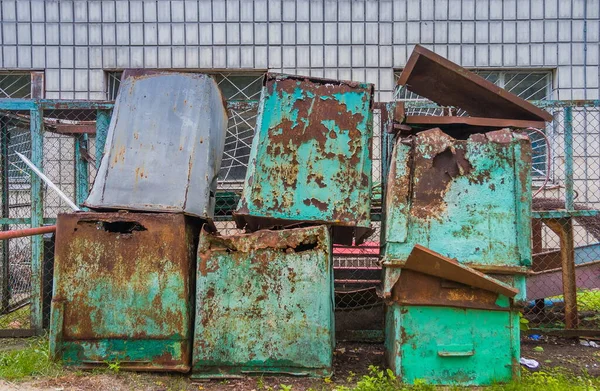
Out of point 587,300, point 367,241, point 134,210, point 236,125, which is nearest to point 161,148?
point 134,210

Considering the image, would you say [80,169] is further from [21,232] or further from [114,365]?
[114,365]

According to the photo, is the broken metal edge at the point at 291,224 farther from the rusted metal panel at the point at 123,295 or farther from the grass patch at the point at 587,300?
the grass patch at the point at 587,300

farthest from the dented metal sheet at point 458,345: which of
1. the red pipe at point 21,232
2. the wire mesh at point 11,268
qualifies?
the wire mesh at point 11,268

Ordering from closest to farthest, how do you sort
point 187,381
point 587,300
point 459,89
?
1. point 187,381
2. point 459,89
3. point 587,300

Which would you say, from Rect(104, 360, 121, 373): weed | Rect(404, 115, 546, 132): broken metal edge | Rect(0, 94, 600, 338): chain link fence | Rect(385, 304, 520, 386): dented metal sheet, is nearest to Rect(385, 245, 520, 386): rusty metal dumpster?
Rect(385, 304, 520, 386): dented metal sheet

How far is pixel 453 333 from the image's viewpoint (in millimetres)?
2816

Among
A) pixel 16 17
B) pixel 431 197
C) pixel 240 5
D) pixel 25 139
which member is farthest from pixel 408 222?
pixel 16 17

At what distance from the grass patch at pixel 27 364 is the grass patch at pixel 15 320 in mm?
828

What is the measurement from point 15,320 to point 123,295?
2036mm

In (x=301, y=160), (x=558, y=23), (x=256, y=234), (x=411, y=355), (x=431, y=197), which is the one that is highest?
(x=558, y=23)

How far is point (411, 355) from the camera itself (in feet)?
9.27

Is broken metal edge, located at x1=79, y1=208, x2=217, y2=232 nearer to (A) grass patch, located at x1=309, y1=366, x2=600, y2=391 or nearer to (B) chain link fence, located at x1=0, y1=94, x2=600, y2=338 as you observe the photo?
(B) chain link fence, located at x1=0, y1=94, x2=600, y2=338

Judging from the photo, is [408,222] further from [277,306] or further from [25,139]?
[25,139]

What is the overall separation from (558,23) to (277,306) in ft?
17.5
